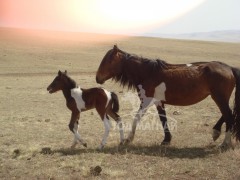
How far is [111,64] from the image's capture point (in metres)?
9.06

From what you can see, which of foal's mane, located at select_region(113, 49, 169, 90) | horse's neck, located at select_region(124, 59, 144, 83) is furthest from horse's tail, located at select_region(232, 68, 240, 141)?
horse's neck, located at select_region(124, 59, 144, 83)

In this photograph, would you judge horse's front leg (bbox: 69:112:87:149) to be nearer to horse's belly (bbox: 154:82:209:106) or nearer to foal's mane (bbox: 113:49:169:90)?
foal's mane (bbox: 113:49:169:90)

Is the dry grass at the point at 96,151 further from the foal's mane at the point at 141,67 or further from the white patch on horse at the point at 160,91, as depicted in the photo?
the foal's mane at the point at 141,67

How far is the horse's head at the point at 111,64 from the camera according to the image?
9.05m

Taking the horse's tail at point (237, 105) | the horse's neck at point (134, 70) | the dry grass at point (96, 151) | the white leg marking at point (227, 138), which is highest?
the horse's neck at point (134, 70)

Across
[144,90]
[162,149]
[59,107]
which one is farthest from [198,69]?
[59,107]

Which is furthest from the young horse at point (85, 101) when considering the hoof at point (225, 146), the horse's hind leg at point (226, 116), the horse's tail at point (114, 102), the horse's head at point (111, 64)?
the hoof at point (225, 146)

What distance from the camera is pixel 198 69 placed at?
29.2ft

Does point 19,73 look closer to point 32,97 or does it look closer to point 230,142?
point 32,97

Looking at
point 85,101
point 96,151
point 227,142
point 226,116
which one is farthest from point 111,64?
point 227,142

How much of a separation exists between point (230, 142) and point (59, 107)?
30.0 ft

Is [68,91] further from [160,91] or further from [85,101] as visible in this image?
[160,91]

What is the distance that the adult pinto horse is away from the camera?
866cm

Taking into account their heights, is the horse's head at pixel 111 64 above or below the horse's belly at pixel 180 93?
above
